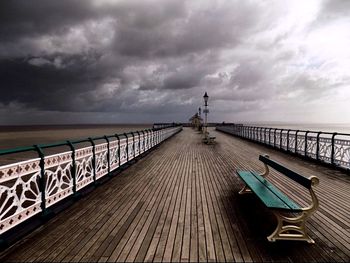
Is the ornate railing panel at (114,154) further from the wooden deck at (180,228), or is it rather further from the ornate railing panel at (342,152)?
Result: the ornate railing panel at (342,152)

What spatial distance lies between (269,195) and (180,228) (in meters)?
1.61

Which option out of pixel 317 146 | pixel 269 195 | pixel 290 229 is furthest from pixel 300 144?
pixel 290 229

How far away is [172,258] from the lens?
288 centimetres

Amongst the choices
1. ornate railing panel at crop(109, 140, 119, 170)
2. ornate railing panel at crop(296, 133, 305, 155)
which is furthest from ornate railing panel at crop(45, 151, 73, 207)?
ornate railing panel at crop(296, 133, 305, 155)

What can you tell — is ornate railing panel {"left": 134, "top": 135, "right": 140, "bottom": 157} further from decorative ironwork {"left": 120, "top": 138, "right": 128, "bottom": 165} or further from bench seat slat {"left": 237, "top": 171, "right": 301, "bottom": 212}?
bench seat slat {"left": 237, "top": 171, "right": 301, "bottom": 212}

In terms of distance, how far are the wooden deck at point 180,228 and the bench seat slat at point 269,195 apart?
0.47m

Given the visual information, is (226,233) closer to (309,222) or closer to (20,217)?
(309,222)

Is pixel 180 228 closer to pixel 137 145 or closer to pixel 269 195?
pixel 269 195

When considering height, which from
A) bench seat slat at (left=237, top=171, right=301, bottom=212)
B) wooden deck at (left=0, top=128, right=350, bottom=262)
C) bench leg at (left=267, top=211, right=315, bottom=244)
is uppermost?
bench seat slat at (left=237, top=171, right=301, bottom=212)

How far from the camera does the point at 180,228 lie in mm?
3691

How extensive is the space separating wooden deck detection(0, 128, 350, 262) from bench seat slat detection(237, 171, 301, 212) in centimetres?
47


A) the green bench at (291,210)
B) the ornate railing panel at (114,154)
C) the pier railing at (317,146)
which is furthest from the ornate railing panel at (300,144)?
the ornate railing panel at (114,154)

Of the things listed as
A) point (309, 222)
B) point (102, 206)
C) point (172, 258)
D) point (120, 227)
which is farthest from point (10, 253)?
point (309, 222)

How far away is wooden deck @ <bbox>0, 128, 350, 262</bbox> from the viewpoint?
9.82 feet
